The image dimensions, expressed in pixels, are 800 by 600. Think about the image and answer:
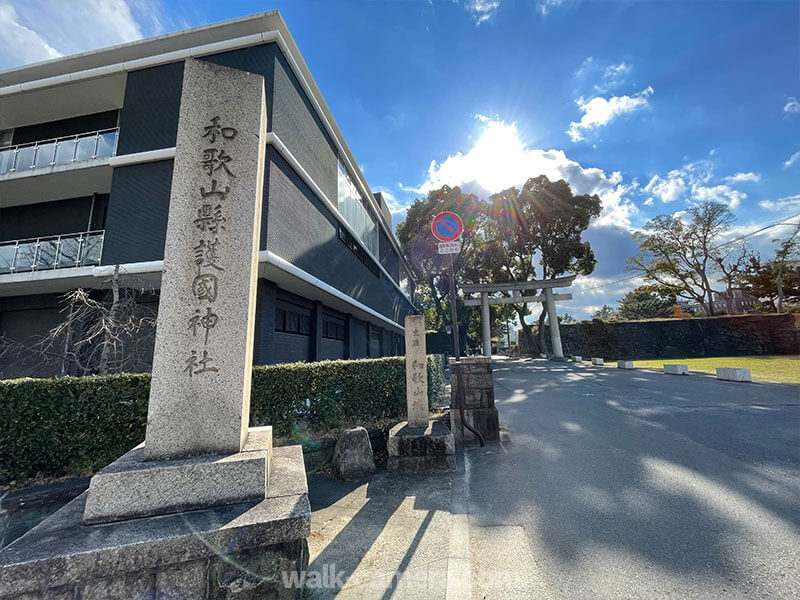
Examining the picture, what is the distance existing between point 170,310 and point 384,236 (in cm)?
1824

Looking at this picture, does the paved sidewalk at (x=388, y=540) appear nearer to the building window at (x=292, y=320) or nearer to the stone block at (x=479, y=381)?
the stone block at (x=479, y=381)

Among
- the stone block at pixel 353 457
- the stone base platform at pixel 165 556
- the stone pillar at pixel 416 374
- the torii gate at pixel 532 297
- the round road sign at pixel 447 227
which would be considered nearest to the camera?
the stone base platform at pixel 165 556

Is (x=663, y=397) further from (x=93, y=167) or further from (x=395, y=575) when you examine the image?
(x=93, y=167)

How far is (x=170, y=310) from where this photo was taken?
2.52m

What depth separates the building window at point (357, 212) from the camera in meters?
12.9

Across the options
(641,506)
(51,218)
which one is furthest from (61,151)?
(641,506)

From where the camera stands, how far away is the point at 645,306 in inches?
1553

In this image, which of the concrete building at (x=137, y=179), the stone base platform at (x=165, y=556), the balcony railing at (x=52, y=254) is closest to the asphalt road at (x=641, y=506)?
the stone base platform at (x=165, y=556)

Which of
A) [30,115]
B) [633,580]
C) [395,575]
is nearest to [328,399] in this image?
[395,575]

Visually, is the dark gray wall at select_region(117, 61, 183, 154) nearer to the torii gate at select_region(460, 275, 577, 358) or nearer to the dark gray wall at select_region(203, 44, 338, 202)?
the dark gray wall at select_region(203, 44, 338, 202)

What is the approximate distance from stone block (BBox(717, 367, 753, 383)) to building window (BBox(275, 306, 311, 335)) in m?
13.3

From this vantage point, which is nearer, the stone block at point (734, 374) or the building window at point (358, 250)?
the stone block at point (734, 374)

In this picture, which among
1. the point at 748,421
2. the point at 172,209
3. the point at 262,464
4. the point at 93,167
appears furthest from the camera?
Result: the point at 93,167

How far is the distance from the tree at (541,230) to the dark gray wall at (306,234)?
49.7 feet
